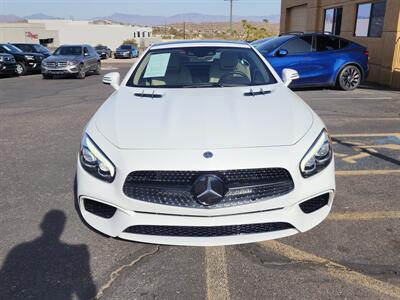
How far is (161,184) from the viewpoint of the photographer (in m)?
2.73

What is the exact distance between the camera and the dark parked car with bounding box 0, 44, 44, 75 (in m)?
18.9

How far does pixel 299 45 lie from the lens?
11.2 m

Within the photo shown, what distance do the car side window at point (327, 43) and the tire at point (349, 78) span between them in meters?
0.70

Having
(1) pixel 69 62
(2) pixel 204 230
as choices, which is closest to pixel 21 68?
(1) pixel 69 62

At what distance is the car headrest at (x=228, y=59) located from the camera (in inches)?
178

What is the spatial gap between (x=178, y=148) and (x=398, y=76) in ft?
38.4

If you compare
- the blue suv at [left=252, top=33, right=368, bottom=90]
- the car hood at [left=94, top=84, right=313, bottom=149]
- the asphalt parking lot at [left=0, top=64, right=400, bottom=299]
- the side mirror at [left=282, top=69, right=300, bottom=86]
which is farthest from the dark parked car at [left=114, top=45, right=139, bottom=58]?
the car hood at [left=94, top=84, right=313, bottom=149]

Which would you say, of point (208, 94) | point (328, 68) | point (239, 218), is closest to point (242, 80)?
point (208, 94)

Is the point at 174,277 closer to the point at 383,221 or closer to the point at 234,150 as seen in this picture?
the point at 234,150

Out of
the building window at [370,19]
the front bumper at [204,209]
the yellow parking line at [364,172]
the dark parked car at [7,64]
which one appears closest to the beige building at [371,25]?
the building window at [370,19]

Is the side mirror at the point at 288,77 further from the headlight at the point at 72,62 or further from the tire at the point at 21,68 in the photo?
the tire at the point at 21,68

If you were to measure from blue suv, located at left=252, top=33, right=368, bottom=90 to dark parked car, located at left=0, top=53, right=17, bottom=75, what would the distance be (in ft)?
37.4

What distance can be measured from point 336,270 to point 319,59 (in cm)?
915

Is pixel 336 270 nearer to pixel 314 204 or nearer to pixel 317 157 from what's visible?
pixel 314 204
